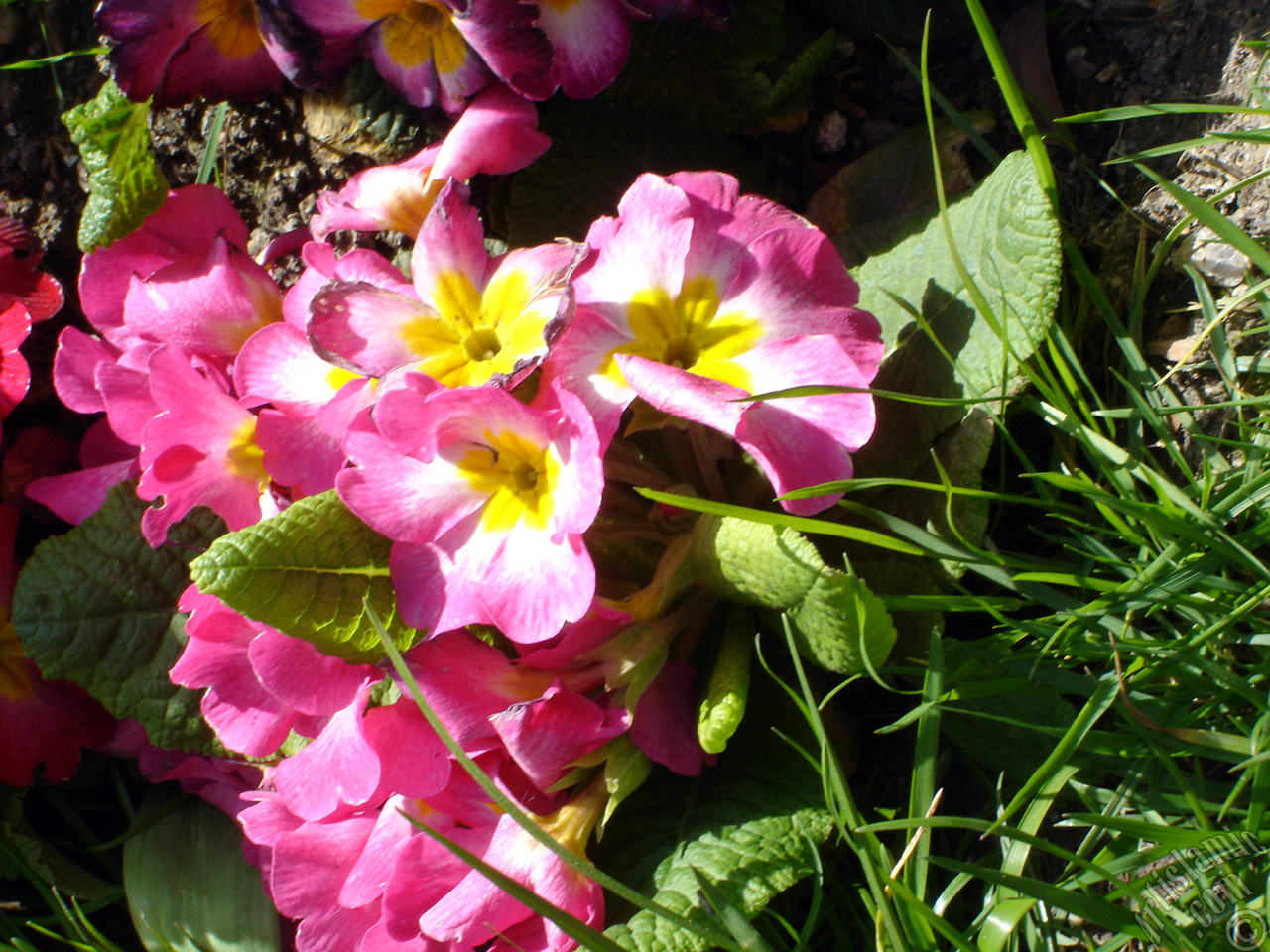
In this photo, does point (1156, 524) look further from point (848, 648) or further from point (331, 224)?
point (331, 224)

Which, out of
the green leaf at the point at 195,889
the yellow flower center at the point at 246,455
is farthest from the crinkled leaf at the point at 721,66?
the green leaf at the point at 195,889

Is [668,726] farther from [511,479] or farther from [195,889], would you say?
[195,889]

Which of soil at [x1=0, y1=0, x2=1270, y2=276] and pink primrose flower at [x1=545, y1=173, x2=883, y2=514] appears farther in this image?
soil at [x1=0, y1=0, x2=1270, y2=276]

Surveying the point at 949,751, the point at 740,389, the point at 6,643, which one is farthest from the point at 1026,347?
the point at 6,643

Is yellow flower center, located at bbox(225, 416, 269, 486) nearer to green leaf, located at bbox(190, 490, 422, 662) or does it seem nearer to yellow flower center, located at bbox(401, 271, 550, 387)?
green leaf, located at bbox(190, 490, 422, 662)

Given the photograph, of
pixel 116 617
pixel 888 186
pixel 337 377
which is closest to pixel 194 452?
pixel 337 377

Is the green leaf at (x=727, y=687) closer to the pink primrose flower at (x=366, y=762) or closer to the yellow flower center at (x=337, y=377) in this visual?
the pink primrose flower at (x=366, y=762)

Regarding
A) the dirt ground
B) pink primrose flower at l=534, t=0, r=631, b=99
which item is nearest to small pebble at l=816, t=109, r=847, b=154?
the dirt ground
